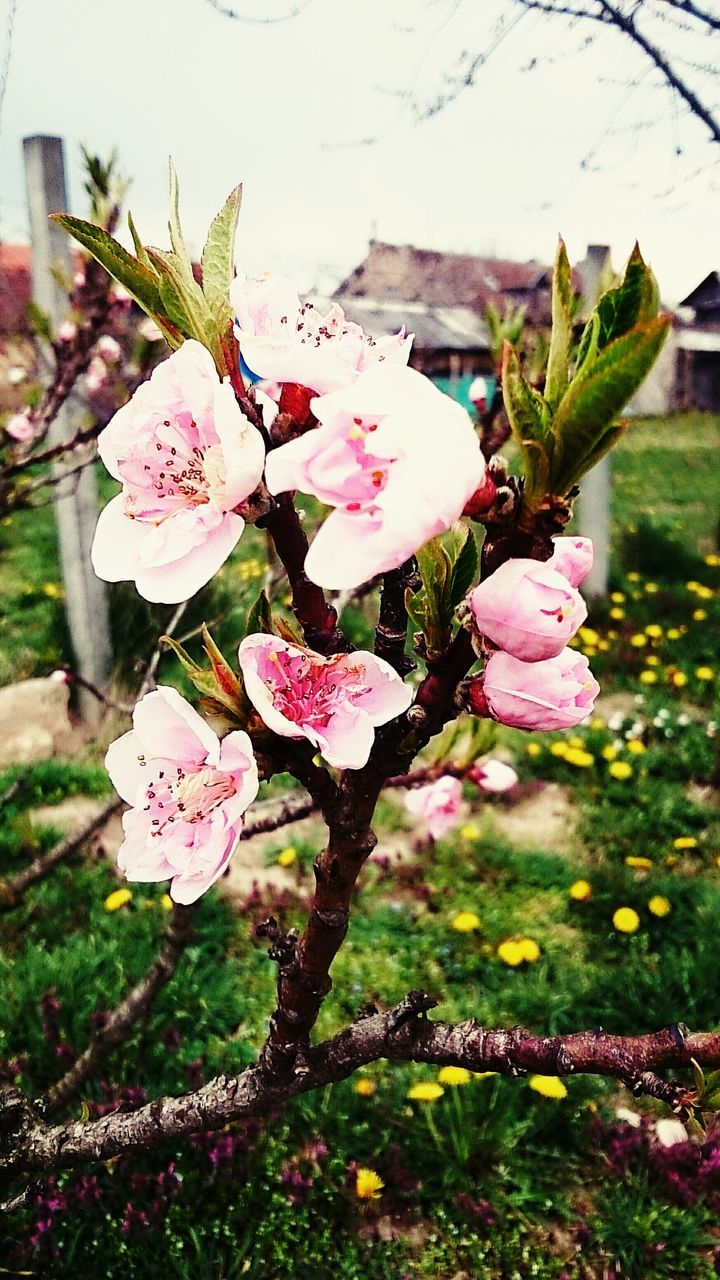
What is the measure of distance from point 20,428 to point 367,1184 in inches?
117

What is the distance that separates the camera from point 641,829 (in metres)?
3.68

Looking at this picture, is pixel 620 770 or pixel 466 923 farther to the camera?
pixel 620 770

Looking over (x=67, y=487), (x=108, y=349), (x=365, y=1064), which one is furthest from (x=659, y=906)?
(x=67, y=487)

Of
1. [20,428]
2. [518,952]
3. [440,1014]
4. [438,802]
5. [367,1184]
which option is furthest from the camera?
[20,428]

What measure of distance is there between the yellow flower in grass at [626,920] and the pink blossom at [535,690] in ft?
8.23

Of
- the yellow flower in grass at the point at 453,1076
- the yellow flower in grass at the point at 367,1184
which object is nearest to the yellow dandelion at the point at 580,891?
the yellow flower in grass at the point at 453,1076

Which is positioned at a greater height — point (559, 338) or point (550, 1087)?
point (559, 338)

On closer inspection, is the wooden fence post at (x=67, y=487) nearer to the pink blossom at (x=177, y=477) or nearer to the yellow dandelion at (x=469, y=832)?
the yellow dandelion at (x=469, y=832)

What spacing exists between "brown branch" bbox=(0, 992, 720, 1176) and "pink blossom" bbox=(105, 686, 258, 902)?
0.44 metres

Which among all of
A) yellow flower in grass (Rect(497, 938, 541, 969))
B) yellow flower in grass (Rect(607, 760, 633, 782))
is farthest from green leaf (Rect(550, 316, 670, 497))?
yellow flower in grass (Rect(607, 760, 633, 782))

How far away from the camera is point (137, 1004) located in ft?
6.24

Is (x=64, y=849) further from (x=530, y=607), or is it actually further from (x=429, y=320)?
(x=429, y=320)

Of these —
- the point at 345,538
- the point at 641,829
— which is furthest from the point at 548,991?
the point at 345,538

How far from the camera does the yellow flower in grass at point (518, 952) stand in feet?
9.20
